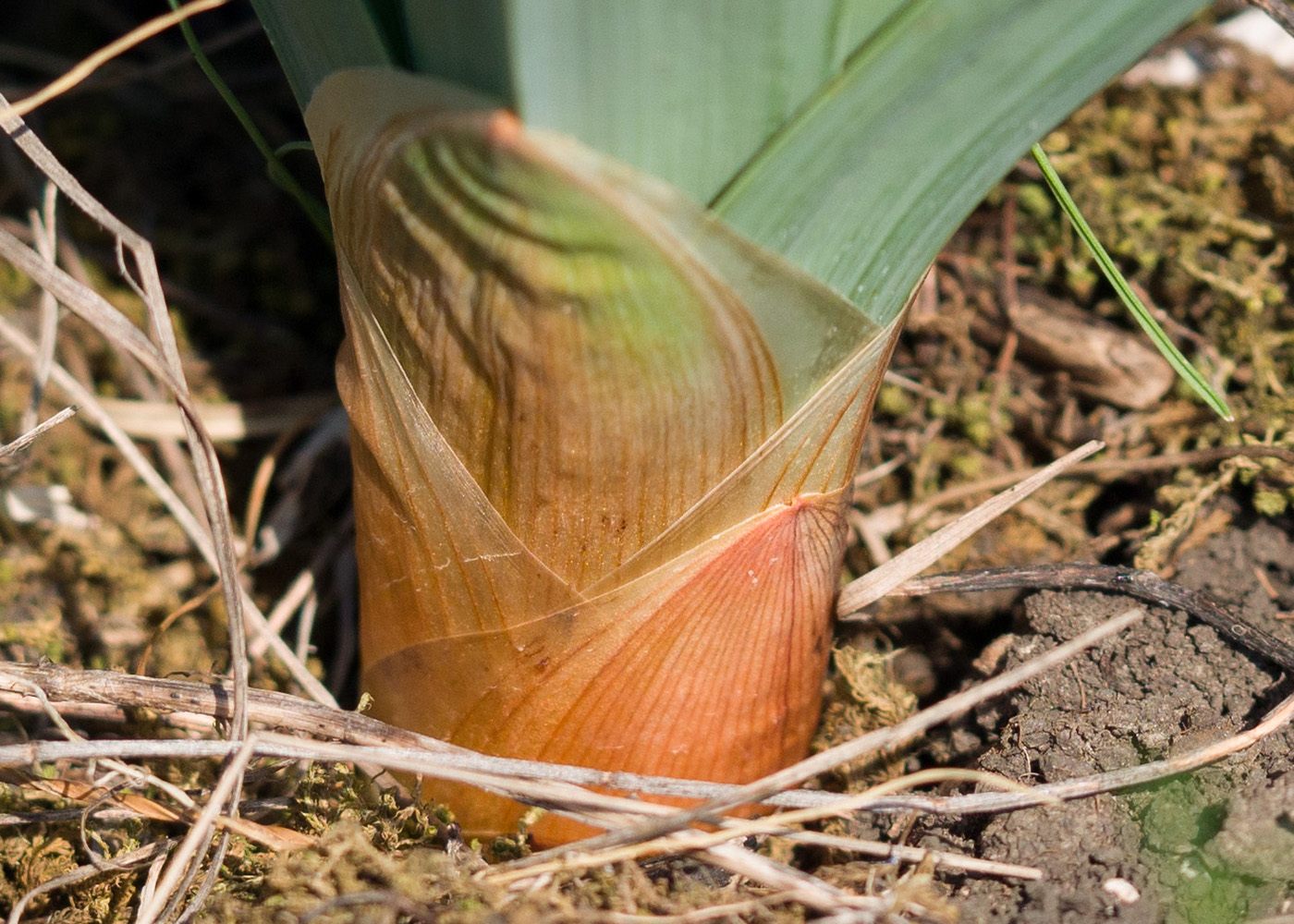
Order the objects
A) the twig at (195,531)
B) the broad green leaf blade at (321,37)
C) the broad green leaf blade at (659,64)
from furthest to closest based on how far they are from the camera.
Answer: the twig at (195,531) < the broad green leaf blade at (321,37) < the broad green leaf blade at (659,64)

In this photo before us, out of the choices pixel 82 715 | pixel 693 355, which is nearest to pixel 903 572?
pixel 693 355

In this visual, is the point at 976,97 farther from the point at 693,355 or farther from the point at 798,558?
the point at 798,558

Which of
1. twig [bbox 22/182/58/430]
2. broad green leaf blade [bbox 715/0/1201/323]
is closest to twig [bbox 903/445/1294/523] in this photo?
broad green leaf blade [bbox 715/0/1201/323]

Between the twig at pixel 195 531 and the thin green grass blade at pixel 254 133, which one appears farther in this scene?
the twig at pixel 195 531

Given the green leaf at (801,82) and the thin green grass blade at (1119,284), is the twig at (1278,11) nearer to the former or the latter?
the thin green grass blade at (1119,284)

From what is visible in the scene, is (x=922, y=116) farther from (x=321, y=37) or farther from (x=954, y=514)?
(x=954, y=514)

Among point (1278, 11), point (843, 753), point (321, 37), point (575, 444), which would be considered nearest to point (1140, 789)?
point (843, 753)

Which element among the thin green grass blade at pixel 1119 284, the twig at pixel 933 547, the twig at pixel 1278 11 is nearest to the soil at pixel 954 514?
the twig at pixel 933 547
